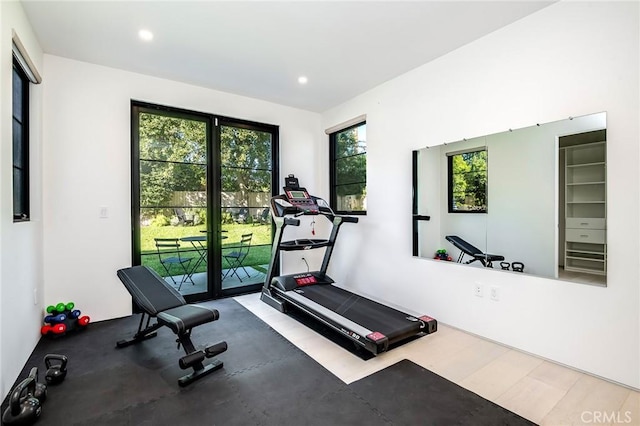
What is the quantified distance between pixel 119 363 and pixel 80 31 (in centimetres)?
286

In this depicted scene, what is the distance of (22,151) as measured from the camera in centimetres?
275

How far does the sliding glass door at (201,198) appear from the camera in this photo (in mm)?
3584

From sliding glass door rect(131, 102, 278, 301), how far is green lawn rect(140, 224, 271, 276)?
0.04 feet

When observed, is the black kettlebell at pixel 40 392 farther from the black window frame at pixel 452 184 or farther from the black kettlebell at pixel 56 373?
the black window frame at pixel 452 184

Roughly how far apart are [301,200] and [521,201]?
233 cm

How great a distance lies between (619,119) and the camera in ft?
6.69

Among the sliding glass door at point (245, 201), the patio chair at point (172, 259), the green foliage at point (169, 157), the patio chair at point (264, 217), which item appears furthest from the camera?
the patio chair at point (264, 217)

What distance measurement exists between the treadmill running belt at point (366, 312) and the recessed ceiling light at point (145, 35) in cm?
296

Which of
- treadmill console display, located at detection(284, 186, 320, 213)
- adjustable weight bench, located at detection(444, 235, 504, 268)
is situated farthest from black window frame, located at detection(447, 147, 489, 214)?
treadmill console display, located at detection(284, 186, 320, 213)

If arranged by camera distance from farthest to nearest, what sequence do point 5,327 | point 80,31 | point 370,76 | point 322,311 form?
point 370,76 → point 322,311 → point 80,31 → point 5,327

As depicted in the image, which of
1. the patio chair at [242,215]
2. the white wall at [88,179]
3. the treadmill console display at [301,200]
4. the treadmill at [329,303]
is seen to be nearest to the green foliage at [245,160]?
the patio chair at [242,215]

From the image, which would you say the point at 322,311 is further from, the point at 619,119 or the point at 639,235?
the point at 619,119

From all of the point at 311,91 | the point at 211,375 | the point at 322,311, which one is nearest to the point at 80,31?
the point at 311,91
